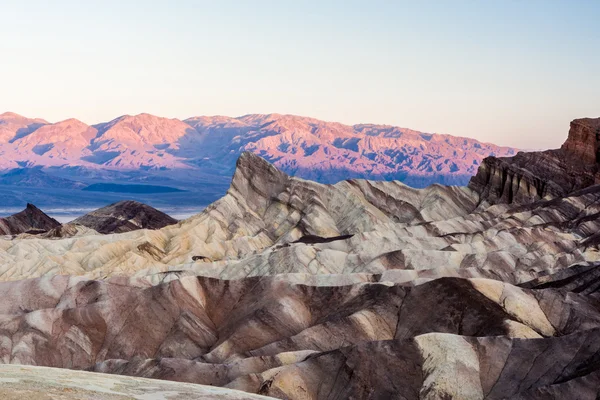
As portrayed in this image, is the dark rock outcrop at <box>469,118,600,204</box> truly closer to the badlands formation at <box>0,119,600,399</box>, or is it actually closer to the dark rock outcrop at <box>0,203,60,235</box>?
the badlands formation at <box>0,119,600,399</box>

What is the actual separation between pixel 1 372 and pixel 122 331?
31779mm

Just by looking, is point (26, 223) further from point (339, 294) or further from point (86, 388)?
point (86, 388)

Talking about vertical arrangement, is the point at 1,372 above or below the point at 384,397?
above

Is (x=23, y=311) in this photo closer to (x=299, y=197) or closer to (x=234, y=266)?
(x=234, y=266)

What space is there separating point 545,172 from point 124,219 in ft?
284

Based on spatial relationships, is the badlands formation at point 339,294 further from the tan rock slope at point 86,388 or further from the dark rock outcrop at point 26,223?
the dark rock outcrop at point 26,223

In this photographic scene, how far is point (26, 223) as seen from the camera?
170m

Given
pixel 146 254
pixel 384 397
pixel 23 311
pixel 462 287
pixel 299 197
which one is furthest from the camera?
pixel 299 197

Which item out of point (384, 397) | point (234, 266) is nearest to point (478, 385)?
point (384, 397)

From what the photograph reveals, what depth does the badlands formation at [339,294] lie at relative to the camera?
Answer: 49438 millimetres

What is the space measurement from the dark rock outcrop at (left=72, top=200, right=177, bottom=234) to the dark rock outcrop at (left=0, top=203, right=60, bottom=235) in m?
7.42

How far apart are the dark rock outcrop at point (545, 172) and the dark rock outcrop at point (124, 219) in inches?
2811

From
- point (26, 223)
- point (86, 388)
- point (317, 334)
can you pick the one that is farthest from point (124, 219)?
point (86, 388)

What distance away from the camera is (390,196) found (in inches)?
4830
